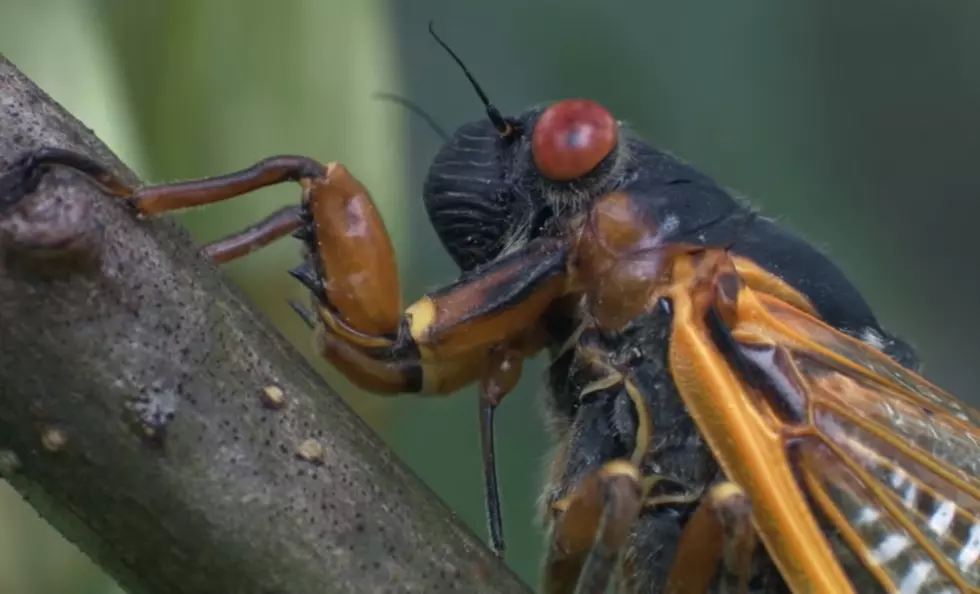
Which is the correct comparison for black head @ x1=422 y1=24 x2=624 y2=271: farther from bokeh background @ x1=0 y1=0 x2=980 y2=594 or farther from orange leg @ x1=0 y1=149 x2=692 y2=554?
bokeh background @ x1=0 y1=0 x2=980 y2=594

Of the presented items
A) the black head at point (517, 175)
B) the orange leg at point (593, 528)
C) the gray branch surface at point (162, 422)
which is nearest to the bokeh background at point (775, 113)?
the black head at point (517, 175)

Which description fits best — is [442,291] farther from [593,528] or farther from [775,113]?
[775,113]

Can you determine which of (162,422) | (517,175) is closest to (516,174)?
(517,175)

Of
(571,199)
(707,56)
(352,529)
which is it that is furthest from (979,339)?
(352,529)

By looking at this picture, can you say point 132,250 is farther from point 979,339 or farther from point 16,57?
point 979,339

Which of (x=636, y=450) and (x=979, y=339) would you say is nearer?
(x=636, y=450)

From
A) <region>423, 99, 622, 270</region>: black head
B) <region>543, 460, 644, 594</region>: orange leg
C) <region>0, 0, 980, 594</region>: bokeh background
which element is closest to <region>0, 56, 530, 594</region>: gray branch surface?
<region>543, 460, 644, 594</region>: orange leg

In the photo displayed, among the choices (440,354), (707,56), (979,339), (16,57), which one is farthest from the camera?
(979,339)
